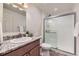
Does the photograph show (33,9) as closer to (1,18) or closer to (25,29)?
(25,29)

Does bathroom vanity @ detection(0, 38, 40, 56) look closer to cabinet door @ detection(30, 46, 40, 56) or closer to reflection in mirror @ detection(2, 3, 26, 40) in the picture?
cabinet door @ detection(30, 46, 40, 56)

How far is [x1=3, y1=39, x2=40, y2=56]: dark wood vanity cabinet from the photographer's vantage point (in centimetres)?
116

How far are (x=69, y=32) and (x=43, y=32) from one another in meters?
0.35

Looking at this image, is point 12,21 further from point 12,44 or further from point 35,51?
point 35,51

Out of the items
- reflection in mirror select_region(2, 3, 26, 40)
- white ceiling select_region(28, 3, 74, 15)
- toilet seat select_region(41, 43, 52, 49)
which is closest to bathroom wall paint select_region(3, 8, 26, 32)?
reflection in mirror select_region(2, 3, 26, 40)

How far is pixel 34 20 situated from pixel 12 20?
0.29 m

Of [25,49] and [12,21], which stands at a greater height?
[12,21]

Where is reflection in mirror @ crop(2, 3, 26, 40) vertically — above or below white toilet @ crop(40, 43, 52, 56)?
above

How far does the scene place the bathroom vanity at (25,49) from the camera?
1.08 m

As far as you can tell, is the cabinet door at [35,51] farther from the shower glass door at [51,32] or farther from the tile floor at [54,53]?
the shower glass door at [51,32]

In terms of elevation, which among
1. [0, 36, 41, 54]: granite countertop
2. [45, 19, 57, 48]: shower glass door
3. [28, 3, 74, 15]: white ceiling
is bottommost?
[0, 36, 41, 54]: granite countertop

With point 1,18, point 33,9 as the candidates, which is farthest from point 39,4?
point 1,18

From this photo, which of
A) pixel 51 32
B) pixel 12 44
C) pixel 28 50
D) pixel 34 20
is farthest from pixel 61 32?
pixel 12 44

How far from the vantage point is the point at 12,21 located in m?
1.33
